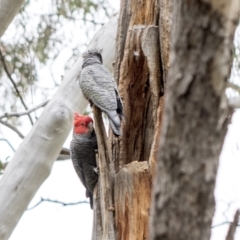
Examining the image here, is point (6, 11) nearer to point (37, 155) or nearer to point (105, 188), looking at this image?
point (37, 155)

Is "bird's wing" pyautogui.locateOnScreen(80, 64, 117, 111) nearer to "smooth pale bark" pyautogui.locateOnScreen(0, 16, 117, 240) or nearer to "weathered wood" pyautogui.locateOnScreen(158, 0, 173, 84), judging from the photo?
"weathered wood" pyautogui.locateOnScreen(158, 0, 173, 84)

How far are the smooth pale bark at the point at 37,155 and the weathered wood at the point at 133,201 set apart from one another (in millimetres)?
862

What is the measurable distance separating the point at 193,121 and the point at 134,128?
4.24ft

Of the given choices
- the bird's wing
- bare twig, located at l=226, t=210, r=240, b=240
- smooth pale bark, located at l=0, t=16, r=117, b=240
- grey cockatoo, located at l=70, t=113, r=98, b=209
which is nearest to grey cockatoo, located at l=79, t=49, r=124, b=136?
the bird's wing

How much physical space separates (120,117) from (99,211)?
306 mm

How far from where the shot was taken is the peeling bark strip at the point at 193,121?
33.1 inches

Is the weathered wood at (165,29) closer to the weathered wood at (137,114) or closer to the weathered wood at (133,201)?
the weathered wood at (137,114)

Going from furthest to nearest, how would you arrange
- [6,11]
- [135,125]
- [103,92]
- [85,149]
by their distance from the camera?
[6,11] → [135,125] → [85,149] → [103,92]

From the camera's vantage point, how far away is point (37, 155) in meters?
2.77

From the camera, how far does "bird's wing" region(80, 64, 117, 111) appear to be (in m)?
1.90

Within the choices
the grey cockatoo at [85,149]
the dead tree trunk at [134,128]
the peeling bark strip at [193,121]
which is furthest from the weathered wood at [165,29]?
the peeling bark strip at [193,121]

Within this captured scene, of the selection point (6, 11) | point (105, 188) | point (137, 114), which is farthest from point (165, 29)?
point (6, 11)

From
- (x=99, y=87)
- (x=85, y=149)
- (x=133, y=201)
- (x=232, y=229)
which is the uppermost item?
(x=99, y=87)

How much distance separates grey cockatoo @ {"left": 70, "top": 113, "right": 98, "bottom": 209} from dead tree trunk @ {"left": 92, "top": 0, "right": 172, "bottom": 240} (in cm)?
6
